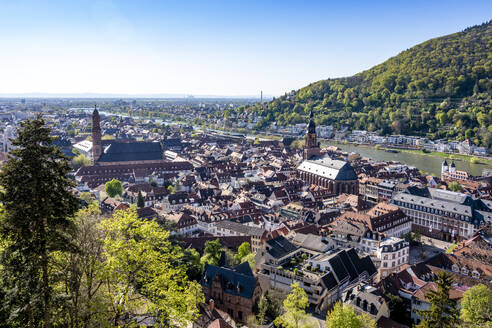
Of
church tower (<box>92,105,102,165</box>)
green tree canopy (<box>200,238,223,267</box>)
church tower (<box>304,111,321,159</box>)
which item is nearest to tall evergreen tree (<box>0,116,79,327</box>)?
green tree canopy (<box>200,238,223,267</box>)

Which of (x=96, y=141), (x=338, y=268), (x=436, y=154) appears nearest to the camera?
(x=338, y=268)

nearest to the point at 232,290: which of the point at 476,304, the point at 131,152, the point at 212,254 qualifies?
the point at 212,254

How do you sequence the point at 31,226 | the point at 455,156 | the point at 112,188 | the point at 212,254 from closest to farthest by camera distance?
the point at 31,226 → the point at 212,254 → the point at 112,188 → the point at 455,156

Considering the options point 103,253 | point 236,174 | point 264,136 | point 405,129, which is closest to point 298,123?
point 264,136

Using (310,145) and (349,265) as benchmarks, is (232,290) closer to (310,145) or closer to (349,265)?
(349,265)

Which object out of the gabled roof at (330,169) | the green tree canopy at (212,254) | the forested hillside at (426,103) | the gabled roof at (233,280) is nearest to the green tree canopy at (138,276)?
the gabled roof at (233,280)

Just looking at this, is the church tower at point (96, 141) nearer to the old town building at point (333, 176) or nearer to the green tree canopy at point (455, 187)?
the old town building at point (333, 176)
